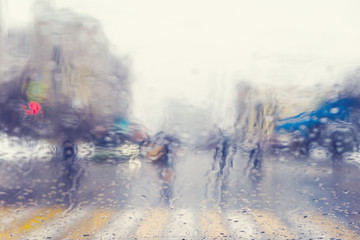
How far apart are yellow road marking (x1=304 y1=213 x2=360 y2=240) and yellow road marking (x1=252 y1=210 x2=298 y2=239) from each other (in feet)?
0.50

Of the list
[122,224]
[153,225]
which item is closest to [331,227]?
[153,225]

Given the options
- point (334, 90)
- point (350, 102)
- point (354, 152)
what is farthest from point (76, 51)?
point (354, 152)

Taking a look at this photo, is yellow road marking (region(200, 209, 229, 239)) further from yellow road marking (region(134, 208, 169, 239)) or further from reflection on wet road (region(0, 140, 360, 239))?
yellow road marking (region(134, 208, 169, 239))

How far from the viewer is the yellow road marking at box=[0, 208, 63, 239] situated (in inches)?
46.9

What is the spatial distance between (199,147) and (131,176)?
0.42m

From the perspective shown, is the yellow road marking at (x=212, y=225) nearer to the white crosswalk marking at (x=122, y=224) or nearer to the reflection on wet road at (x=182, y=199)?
the reflection on wet road at (x=182, y=199)

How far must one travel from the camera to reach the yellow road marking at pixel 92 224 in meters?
1.22

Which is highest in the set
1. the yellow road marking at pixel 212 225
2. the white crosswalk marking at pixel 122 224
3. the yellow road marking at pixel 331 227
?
the yellow road marking at pixel 331 227

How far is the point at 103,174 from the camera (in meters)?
1.47

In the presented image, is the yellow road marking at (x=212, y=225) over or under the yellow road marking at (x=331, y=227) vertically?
under

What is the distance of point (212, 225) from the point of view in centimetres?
131

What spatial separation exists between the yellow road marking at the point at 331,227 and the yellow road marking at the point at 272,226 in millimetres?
152

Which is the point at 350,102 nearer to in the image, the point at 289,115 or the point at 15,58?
the point at 289,115

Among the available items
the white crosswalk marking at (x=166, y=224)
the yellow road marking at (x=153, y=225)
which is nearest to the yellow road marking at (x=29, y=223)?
the white crosswalk marking at (x=166, y=224)
